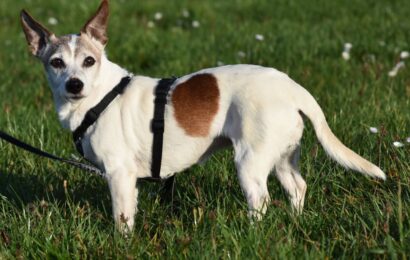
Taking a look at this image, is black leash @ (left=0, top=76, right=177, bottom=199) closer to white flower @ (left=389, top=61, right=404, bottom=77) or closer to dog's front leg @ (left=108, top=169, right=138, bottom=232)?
dog's front leg @ (left=108, top=169, right=138, bottom=232)

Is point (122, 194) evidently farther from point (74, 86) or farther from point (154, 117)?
point (74, 86)

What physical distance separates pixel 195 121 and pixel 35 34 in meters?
1.27

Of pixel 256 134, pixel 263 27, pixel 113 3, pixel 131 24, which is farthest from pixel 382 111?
pixel 113 3

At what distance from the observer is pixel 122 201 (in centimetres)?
392

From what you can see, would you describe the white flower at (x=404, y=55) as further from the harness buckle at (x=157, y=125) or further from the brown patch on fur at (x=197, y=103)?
the harness buckle at (x=157, y=125)

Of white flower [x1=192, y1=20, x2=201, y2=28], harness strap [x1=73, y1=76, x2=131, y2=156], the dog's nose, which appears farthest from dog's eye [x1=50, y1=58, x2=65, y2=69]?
white flower [x1=192, y1=20, x2=201, y2=28]

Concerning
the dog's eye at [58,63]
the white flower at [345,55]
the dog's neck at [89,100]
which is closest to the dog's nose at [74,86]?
the dog's neck at [89,100]

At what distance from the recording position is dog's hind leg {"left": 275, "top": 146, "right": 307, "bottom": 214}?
159 inches

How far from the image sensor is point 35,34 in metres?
4.40

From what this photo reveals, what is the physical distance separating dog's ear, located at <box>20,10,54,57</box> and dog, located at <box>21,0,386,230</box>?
0.12m

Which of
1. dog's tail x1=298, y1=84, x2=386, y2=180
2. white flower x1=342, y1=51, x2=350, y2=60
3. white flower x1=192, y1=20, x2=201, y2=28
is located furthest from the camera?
white flower x1=192, y1=20, x2=201, y2=28

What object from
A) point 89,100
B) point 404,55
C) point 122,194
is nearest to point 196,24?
point 404,55

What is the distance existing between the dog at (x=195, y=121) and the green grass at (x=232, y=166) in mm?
196

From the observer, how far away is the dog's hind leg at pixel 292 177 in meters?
4.05
